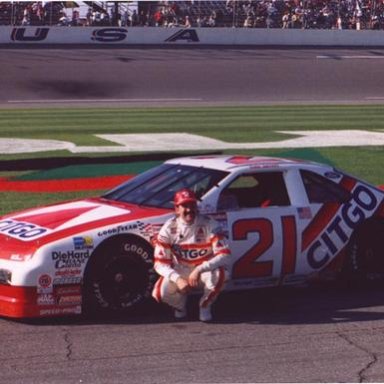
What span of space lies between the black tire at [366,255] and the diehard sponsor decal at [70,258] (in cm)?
277

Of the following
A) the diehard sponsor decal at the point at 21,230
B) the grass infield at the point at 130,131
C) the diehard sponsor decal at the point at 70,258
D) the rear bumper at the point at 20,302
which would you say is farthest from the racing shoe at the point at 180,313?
the grass infield at the point at 130,131

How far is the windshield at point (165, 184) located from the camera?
9.59m

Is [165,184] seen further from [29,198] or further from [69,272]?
[29,198]

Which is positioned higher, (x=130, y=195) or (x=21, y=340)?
(x=130, y=195)

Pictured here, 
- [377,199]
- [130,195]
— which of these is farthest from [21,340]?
[377,199]

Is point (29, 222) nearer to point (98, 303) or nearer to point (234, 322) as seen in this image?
point (98, 303)

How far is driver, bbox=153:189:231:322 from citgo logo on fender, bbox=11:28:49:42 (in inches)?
1431

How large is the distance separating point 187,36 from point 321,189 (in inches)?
1465

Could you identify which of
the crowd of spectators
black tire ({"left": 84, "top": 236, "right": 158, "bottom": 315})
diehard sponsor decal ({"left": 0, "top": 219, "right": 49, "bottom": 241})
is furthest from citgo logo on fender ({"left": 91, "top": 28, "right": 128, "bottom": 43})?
black tire ({"left": 84, "top": 236, "right": 158, "bottom": 315})

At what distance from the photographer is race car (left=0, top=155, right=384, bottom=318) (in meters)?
8.66

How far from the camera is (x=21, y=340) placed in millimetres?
8047

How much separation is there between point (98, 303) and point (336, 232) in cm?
254

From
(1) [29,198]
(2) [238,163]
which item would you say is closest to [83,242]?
(2) [238,163]

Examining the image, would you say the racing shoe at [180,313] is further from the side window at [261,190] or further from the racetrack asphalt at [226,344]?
the side window at [261,190]
